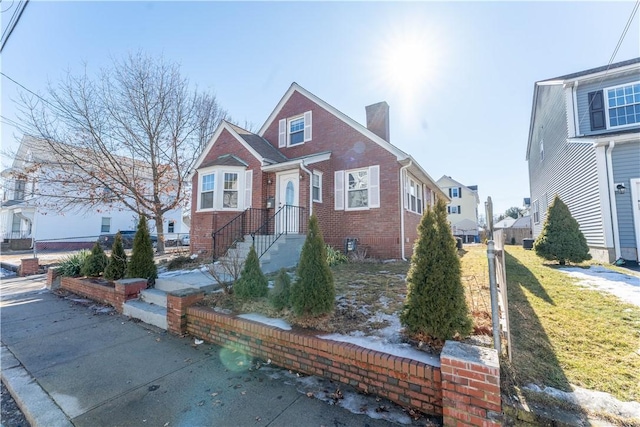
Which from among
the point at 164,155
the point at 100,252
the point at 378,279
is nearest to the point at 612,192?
the point at 378,279

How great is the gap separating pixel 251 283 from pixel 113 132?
41.5 feet

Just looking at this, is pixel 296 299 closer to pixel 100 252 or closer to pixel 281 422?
pixel 281 422

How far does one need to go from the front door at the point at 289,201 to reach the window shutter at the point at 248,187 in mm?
1157

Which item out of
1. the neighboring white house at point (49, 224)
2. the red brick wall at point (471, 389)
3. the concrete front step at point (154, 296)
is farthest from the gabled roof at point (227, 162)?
the neighboring white house at point (49, 224)

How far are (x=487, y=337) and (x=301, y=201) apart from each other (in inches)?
306

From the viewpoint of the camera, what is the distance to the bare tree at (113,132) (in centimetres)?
1194

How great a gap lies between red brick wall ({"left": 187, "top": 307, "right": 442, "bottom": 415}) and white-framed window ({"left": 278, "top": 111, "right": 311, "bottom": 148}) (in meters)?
9.53

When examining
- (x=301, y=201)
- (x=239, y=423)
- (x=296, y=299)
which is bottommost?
(x=239, y=423)

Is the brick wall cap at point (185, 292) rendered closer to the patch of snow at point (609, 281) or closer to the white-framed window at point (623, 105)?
the patch of snow at point (609, 281)

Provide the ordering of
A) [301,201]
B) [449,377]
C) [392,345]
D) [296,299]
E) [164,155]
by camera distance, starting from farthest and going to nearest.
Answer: [164,155], [301,201], [296,299], [392,345], [449,377]

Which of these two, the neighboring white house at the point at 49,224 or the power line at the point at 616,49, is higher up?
the power line at the point at 616,49

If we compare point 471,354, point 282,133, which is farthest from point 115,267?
point 282,133

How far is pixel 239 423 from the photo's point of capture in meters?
2.45

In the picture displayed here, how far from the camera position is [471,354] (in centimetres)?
239
